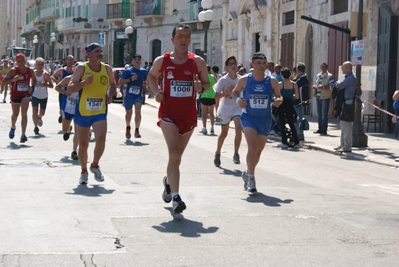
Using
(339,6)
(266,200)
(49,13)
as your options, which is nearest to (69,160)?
(266,200)

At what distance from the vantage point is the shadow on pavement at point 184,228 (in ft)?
25.5

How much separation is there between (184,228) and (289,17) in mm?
24179

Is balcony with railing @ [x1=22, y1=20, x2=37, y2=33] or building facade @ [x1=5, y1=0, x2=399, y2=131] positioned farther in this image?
balcony with railing @ [x1=22, y1=20, x2=37, y2=33]

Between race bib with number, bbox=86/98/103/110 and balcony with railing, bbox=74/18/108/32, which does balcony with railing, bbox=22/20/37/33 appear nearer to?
balcony with railing, bbox=74/18/108/32

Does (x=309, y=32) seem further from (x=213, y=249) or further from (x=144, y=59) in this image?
(x=144, y=59)

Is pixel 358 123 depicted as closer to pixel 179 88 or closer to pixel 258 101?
pixel 258 101

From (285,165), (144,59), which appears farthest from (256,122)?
(144,59)

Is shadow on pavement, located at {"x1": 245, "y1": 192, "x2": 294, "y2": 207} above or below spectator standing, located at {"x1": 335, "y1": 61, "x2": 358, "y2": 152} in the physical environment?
below

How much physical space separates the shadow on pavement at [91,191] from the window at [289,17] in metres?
21.1

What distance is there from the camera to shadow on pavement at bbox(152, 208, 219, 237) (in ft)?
25.5

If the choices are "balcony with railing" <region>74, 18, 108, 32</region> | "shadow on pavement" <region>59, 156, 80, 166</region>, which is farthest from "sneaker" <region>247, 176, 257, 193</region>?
"balcony with railing" <region>74, 18, 108, 32</region>

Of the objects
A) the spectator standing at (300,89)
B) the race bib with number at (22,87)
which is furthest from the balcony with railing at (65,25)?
the race bib with number at (22,87)

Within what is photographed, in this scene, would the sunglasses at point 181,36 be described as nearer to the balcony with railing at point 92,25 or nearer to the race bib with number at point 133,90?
the race bib with number at point 133,90

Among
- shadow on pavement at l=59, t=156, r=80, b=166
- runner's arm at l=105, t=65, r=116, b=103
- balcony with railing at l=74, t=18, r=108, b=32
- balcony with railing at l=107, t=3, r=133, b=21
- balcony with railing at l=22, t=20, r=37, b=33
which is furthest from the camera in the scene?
balcony with railing at l=22, t=20, r=37, b=33
